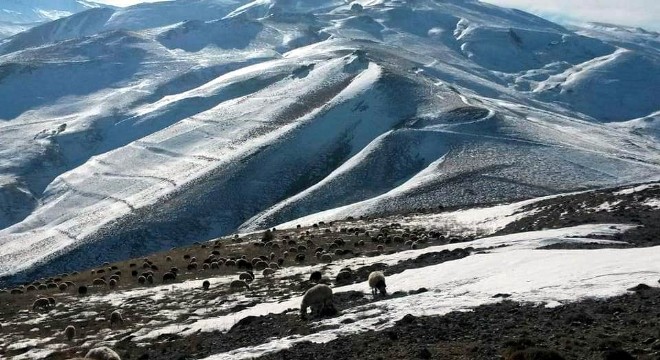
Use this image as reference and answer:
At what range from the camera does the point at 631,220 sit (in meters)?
38.7

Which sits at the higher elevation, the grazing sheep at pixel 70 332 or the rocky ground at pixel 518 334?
the rocky ground at pixel 518 334

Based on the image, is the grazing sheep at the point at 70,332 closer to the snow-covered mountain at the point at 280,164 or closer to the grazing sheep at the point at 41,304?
the grazing sheep at the point at 41,304

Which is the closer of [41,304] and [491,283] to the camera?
[491,283]

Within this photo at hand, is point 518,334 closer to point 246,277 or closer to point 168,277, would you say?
point 246,277

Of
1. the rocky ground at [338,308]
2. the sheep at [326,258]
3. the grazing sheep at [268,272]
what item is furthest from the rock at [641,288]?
the sheep at [326,258]

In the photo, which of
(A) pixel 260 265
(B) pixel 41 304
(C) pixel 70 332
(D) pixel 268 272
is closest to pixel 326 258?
(A) pixel 260 265

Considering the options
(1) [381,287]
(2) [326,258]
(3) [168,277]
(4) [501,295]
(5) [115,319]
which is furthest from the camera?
(2) [326,258]

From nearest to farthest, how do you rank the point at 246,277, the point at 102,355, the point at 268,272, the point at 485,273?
1. the point at 102,355
2. the point at 485,273
3. the point at 246,277
4. the point at 268,272

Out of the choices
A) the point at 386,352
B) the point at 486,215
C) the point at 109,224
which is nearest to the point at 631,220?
the point at 486,215

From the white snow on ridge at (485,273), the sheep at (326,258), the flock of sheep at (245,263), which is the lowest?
the flock of sheep at (245,263)

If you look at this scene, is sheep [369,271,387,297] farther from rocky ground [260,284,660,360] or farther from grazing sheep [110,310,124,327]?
grazing sheep [110,310,124,327]

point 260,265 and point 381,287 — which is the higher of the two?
point 381,287

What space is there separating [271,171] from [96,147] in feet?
247

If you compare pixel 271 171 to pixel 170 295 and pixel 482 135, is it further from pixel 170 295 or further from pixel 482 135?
pixel 170 295
